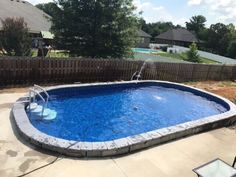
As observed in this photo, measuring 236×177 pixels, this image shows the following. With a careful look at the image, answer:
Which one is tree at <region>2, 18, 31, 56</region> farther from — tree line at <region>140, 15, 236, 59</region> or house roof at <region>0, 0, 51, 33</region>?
tree line at <region>140, 15, 236, 59</region>

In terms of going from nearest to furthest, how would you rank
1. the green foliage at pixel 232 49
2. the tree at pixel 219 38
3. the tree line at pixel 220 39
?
the green foliage at pixel 232 49 < the tree line at pixel 220 39 < the tree at pixel 219 38

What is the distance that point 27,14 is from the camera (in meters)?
28.9

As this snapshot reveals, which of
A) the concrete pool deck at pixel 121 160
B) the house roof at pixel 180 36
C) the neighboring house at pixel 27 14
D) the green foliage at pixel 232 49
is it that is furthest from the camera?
the house roof at pixel 180 36

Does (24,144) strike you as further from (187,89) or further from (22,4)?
(22,4)

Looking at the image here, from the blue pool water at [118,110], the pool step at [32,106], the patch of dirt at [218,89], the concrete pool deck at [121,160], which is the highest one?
the pool step at [32,106]

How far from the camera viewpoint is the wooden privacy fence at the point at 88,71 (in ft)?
34.1

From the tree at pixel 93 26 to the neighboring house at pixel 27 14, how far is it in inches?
460

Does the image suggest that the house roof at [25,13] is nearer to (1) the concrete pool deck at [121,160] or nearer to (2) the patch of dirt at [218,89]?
(2) the patch of dirt at [218,89]

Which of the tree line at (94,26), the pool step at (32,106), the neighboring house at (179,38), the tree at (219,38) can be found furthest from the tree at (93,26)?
the neighboring house at (179,38)

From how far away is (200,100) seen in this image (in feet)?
40.7

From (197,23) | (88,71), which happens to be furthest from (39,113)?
(197,23)

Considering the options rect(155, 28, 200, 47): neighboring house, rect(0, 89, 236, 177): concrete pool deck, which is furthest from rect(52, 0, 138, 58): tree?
rect(155, 28, 200, 47): neighboring house

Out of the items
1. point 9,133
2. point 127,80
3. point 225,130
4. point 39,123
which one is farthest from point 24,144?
point 127,80

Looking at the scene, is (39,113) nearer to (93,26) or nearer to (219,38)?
(93,26)
